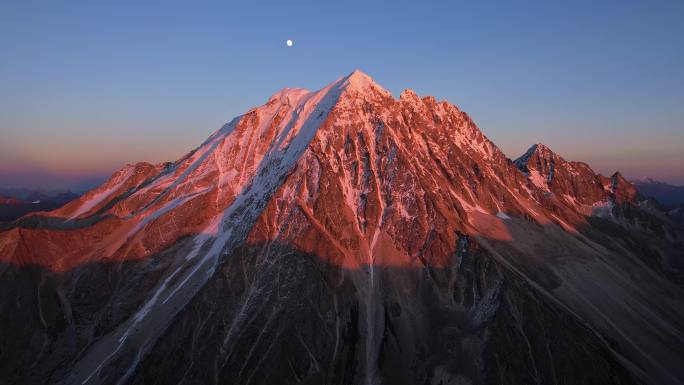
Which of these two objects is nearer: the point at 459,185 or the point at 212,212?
the point at 212,212

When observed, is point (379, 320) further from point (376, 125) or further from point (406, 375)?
point (376, 125)

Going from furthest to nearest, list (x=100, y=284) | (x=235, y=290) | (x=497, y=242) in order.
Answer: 1. (x=497, y=242)
2. (x=100, y=284)
3. (x=235, y=290)

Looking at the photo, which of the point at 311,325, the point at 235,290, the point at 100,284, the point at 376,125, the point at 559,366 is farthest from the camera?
the point at 376,125

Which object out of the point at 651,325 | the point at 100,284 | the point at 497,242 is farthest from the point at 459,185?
the point at 100,284

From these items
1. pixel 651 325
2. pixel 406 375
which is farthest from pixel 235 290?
pixel 651 325

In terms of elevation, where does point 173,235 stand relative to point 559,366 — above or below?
above

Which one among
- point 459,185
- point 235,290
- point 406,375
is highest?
point 459,185
